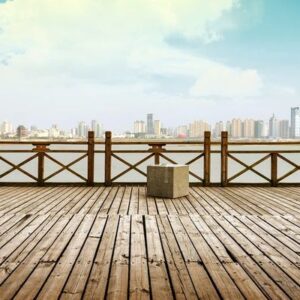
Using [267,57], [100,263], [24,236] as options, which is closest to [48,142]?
[24,236]

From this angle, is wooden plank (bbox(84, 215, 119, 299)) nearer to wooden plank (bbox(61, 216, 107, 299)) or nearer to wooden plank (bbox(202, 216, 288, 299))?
wooden plank (bbox(61, 216, 107, 299))

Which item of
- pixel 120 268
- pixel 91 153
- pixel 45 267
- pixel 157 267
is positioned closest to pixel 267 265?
pixel 157 267

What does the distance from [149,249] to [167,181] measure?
345cm

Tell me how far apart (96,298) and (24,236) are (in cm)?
180

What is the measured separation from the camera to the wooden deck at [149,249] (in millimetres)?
2779

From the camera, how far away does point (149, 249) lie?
3697mm

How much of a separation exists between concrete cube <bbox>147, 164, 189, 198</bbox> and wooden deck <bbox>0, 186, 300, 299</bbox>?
47cm

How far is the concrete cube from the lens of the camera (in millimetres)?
7012

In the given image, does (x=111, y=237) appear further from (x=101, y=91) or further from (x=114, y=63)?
(x=101, y=91)

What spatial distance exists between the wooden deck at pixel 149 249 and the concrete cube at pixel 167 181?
471mm

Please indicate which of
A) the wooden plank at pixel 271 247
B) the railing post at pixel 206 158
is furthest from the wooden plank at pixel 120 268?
the railing post at pixel 206 158

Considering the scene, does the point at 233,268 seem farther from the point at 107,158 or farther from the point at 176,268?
the point at 107,158

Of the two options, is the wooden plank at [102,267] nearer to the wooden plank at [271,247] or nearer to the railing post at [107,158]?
the wooden plank at [271,247]

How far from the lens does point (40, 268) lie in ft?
10.3
